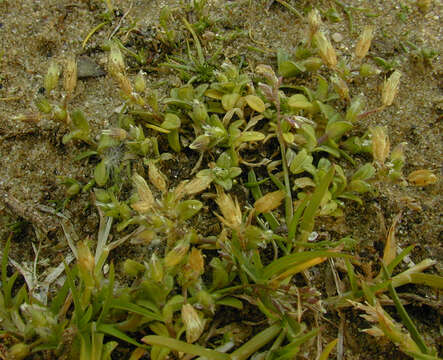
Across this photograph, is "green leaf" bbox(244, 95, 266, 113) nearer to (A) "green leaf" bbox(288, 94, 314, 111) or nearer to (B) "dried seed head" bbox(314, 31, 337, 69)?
(A) "green leaf" bbox(288, 94, 314, 111)

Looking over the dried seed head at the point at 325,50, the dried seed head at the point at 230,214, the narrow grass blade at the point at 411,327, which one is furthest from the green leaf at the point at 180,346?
the dried seed head at the point at 325,50

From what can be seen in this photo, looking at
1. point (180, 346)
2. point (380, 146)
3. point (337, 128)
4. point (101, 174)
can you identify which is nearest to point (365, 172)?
point (380, 146)

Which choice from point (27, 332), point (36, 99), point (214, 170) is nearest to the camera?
point (27, 332)

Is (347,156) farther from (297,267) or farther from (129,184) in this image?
(129,184)

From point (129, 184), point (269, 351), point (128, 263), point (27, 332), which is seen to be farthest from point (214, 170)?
point (27, 332)

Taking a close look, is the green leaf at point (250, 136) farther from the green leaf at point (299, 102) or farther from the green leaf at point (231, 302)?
the green leaf at point (231, 302)

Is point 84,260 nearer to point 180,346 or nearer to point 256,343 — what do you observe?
point 180,346

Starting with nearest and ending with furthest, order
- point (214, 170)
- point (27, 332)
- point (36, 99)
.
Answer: point (27, 332)
point (214, 170)
point (36, 99)
